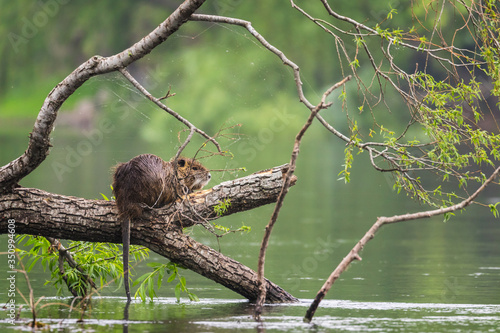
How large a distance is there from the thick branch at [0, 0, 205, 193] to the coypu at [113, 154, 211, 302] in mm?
759

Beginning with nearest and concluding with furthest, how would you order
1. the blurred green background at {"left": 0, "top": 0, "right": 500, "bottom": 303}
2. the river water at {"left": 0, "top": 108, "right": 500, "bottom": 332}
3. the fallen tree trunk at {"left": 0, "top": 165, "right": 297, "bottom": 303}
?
the river water at {"left": 0, "top": 108, "right": 500, "bottom": 332}, the fallen tree trunk at {"left": 0, "top": 165, "right": 297, "bottom": 303}, the blurred green background at {"left": 0, "top": 0, "right": 500, "bottom": 303}

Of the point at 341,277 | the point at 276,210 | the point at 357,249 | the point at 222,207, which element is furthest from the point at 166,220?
the point at 341,277

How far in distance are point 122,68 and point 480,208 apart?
11097 mm

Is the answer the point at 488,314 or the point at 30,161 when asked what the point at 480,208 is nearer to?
the point at 488,314

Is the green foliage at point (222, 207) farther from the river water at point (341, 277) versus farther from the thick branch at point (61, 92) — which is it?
the thick branch at point (61, 92)

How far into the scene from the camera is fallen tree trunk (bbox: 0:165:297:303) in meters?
7.06

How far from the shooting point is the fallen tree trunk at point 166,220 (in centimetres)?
706

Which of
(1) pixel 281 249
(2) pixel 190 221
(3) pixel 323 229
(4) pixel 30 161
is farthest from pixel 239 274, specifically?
(3) pixel 323 229

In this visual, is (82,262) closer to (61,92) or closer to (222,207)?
(222,207)

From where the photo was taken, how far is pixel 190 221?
7465mm

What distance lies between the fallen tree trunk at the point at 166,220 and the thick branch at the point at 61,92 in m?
0.20

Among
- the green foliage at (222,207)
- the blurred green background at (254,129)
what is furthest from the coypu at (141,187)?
the blurred green background at (254,129)

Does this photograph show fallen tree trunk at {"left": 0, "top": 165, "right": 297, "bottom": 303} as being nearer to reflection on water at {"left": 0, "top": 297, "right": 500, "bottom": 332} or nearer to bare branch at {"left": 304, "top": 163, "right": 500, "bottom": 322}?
reflection on water at {"left": 0, "top": 297, "right": 500, "bottom": 332}

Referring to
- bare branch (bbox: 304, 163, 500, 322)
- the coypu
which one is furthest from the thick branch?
bare branch (bbox: 304, 163, 500, 322)
